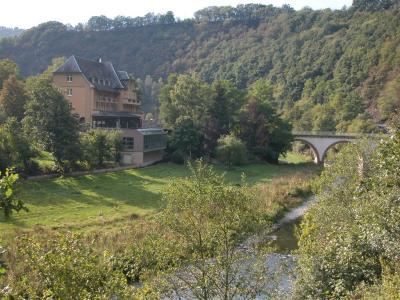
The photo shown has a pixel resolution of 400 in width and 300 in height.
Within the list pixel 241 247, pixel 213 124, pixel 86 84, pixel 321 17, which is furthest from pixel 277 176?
pixel 321 17

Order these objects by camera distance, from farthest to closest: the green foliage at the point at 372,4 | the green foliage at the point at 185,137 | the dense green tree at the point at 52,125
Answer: the green foliage at the point at 372,4
the green foliage at the point at 185,137
the dense green tree at the point at 52,125

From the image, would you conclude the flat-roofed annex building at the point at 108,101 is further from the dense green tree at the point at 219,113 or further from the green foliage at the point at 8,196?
the green foliage at the point at 8,196

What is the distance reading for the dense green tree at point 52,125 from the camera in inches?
1797

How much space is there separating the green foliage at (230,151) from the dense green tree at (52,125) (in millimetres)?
20822

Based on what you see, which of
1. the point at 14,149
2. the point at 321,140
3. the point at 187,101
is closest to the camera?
the point at 14,149

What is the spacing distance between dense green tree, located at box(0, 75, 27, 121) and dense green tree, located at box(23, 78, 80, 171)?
51.2 feet

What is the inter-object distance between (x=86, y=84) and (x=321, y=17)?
4919 inches

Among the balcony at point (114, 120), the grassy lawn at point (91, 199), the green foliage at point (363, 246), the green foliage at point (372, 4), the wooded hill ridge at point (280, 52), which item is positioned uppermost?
the green foliage at point (372, 4)

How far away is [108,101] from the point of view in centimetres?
7069

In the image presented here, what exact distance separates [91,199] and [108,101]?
A: 113ft

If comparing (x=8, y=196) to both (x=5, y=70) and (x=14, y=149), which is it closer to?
(x=14, y=149)

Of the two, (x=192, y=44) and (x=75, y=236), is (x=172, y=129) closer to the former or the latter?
(x=75, y=236)

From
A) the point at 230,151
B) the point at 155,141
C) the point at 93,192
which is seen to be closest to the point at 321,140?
the point at 230,151

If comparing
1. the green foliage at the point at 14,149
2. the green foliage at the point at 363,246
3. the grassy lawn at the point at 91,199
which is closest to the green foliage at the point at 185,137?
the grassy lawn at the point at 91,199
